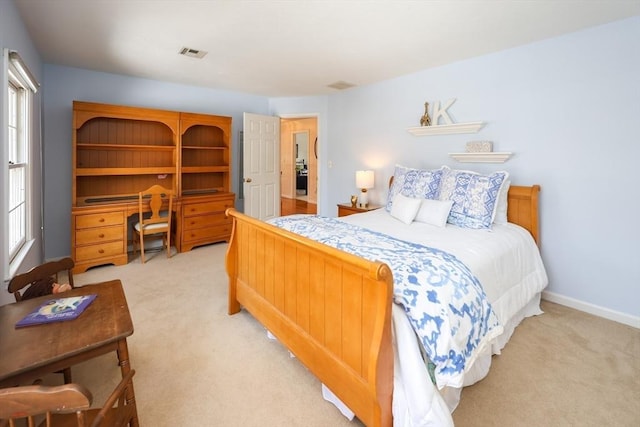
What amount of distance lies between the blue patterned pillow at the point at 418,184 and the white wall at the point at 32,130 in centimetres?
305

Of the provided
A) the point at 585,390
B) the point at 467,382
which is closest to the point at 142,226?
the point at 467,382

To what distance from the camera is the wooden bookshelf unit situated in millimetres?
3773

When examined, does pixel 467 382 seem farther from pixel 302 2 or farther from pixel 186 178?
pixel 186 178

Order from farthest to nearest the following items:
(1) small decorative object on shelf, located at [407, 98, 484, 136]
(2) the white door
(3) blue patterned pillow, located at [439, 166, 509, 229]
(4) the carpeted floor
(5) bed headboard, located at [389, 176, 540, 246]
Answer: (2) the white door < (1) small decorative object on shelf, located at [407, 98, 484, 136] < (5) bed headboard, located at [389, 176, 540, 246] < (3) blue patterned pillow, located at [439, 166, 509, 229] < (4) the carpeted floor

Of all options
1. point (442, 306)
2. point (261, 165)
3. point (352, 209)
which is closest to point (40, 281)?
point (442, 306)

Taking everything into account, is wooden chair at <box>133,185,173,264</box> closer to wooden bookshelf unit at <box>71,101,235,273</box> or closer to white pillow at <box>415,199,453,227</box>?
wooden bookshelf unit at <box>71,101,235,273</box>

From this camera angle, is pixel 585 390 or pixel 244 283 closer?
pixel 585 390

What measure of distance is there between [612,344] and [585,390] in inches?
28.9

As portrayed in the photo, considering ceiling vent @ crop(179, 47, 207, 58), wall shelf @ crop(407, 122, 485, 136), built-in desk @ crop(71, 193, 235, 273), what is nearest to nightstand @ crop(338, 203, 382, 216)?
wall shelf @ crop(407, 122, 485, 136)

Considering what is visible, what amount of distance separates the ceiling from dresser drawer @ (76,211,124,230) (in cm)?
174

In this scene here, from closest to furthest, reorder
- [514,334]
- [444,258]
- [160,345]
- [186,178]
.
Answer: [444,258]
[160,345]
[514,334]
[186,178]

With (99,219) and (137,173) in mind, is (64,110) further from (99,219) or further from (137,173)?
(99,219)

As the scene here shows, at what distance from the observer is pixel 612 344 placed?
7.63ft

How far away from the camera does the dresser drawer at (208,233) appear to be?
4535mm
